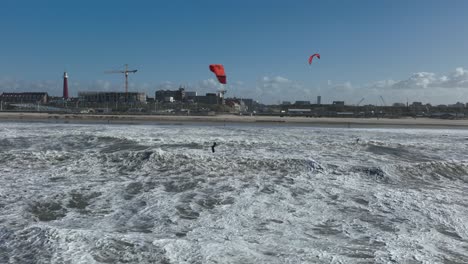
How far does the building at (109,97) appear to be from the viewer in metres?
108

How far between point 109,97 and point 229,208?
112 meters

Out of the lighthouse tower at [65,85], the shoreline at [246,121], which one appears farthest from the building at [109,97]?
the shoreline at [246,121]

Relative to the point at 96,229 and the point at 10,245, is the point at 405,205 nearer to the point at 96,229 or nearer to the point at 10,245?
the point at 96,229

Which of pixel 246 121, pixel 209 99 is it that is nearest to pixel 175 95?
pixel 209 99

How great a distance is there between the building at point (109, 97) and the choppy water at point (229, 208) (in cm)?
9923

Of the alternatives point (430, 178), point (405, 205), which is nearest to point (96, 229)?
point (405, 205)

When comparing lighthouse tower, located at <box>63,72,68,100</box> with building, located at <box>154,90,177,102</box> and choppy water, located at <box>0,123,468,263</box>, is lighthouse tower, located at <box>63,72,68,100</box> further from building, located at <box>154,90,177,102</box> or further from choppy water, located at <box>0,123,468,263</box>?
choppy water, located at <box>0,123,468,263</box>

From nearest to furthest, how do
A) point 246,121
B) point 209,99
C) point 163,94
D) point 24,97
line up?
point 246,121
point 209,99
point 24,97
point 163,94

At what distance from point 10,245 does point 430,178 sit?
9195 millimetres

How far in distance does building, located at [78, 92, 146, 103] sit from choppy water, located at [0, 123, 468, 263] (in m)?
99.2

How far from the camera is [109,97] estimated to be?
111812 millimetres

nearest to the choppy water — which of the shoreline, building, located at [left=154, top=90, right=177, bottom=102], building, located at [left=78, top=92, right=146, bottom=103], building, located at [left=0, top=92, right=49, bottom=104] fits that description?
the shoreline

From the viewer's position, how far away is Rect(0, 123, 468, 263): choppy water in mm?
4613

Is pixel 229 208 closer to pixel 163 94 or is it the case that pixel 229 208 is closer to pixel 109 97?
pixel 109 97
